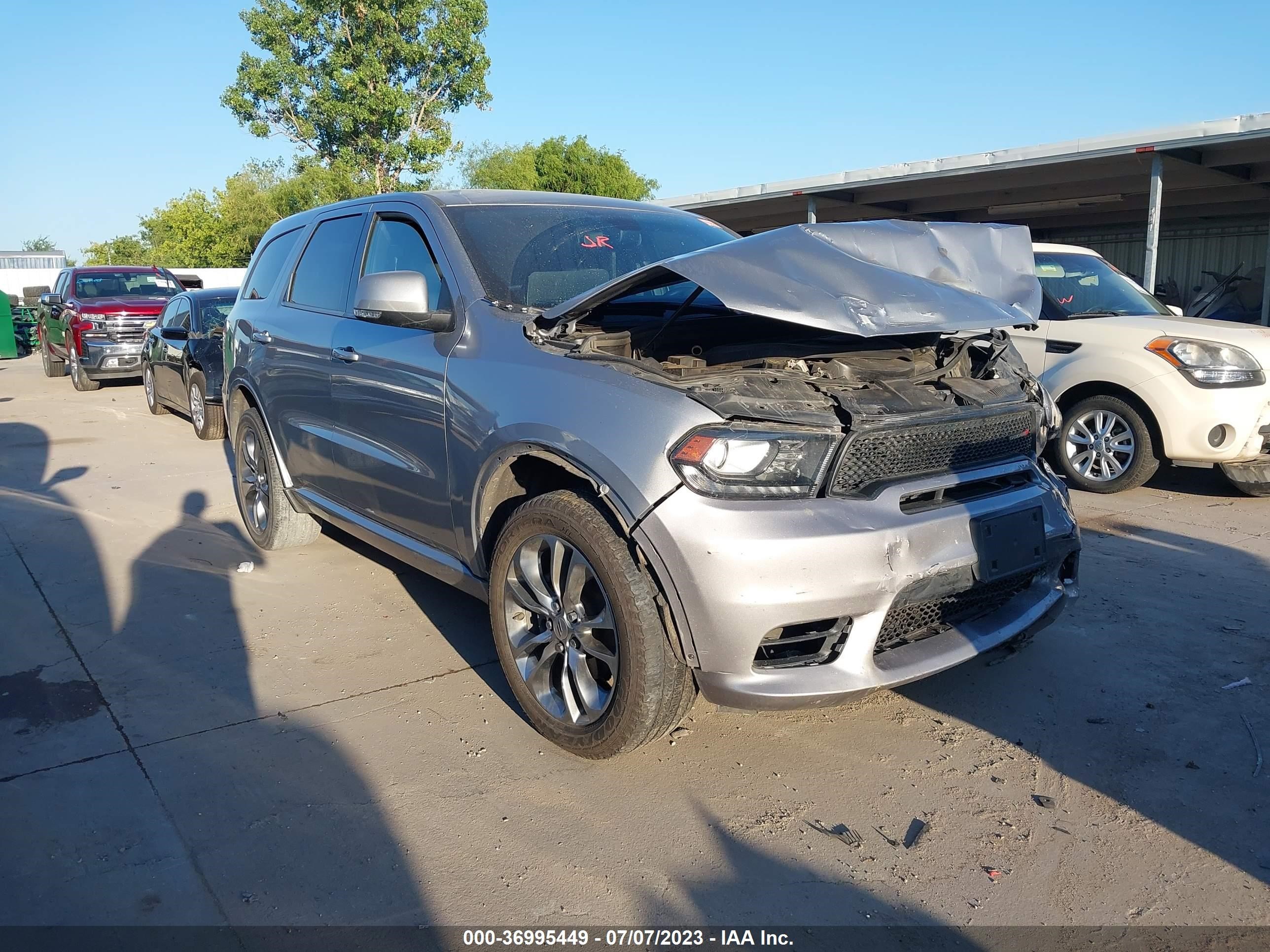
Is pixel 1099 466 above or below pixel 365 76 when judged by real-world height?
below

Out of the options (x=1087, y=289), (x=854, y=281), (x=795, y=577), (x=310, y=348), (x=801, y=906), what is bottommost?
(x=801, y=906)

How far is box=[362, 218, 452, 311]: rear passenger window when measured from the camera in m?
3.87

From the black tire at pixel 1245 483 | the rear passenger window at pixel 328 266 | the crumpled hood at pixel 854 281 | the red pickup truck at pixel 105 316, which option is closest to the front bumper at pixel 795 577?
the crumpled hood at pixel 854 281

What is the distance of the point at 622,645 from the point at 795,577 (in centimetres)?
57

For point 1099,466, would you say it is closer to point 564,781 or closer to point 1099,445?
point 1099,445

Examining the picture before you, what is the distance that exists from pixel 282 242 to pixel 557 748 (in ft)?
11.8

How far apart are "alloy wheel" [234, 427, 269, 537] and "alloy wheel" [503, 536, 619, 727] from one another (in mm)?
2737

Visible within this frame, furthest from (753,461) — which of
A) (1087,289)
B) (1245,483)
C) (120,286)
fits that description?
(120,286)

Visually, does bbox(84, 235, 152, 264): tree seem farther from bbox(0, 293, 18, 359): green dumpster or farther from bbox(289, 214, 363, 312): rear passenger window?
bbox(289, 214, 363, 312): rear passenger window

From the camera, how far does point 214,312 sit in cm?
1045

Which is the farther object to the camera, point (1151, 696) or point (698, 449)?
point (1151, 696)

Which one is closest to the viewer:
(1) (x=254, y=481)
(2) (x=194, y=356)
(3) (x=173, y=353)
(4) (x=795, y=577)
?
(4) (x=795, y=577)

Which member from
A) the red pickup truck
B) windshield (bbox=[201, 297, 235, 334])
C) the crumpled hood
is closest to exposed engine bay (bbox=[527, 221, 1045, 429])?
the crumpled hood

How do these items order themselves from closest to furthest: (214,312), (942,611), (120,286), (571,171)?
1. (942,611)
2. (214,312)
3. (120,286)
4. (571,171)
